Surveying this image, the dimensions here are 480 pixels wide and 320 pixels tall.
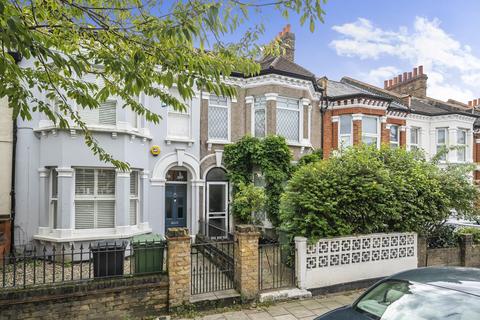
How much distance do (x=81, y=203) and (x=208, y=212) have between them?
4.62 metres

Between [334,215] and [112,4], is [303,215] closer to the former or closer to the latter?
[334,215]

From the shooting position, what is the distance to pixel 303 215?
674 centimetres

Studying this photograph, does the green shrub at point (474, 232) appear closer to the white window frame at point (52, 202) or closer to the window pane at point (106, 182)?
the window pane at point (106, 182)

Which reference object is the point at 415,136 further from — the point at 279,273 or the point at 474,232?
the point at 279,273

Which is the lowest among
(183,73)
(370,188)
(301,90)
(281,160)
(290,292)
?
(290,292)

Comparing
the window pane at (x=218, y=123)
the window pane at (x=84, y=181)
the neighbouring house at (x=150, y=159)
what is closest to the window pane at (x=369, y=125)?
the neighbouring house at (x=150, y=159)

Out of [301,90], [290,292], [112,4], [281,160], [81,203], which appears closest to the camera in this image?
[112,4]

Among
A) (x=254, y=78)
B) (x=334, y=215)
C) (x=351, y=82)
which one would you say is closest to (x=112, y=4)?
(x=334, y=215)

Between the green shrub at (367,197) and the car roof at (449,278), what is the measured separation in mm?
2738

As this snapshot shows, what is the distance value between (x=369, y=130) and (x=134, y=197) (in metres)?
11.3

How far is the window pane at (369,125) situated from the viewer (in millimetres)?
14151

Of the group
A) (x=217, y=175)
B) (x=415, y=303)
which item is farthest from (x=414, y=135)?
(x=415, y=303)

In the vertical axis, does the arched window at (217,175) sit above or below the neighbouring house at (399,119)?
below

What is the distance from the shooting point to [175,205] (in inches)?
447
